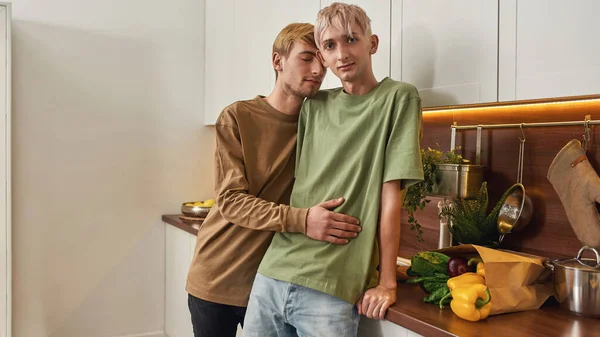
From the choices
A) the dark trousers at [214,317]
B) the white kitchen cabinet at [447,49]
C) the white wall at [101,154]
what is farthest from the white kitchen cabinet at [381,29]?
the white wall at [101,154]

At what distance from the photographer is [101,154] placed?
303 cm

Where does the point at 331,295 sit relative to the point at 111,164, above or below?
below

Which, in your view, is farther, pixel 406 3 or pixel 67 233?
pixel 67 233

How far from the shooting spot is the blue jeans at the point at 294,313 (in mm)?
1377

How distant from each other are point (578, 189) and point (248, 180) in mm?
861

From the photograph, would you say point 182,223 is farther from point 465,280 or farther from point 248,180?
point 465,280

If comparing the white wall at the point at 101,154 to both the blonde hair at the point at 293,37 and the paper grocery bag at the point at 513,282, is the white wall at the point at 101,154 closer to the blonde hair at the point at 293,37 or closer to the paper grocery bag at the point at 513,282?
the blonde hair at the point at 293,37

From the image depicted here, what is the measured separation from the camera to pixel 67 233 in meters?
2.96

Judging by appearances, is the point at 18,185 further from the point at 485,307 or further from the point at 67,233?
the point at 485,307

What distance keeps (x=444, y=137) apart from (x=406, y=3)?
0.54m

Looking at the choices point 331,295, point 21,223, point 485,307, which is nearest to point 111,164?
point 21,223

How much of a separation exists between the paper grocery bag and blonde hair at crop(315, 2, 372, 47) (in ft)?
1.98

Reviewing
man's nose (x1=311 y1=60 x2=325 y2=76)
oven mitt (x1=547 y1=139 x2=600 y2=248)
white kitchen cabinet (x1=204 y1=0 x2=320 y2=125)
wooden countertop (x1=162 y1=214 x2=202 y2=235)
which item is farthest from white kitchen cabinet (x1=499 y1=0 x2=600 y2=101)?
wooden countertop (x1=162 y1=214 x2=202 y2=235)

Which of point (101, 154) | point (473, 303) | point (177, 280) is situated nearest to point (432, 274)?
point (473, 303)
